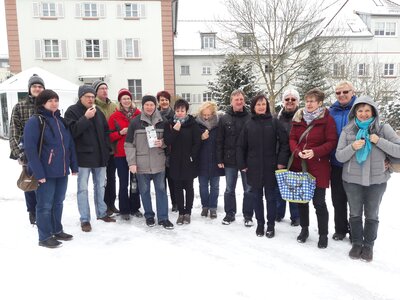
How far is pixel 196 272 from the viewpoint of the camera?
12.1ft

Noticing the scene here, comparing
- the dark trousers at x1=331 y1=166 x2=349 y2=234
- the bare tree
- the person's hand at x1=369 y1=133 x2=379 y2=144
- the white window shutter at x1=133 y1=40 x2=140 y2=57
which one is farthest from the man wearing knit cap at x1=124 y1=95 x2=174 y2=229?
the white window shutter at x1=133 y1=40 x2=140 y2=57

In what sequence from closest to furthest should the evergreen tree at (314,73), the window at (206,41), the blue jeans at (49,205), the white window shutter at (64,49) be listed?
the blue jeans at (49,205) → the evergreen tree at (314,73) → the white window shutter at (64,49) → the window at (206,41)

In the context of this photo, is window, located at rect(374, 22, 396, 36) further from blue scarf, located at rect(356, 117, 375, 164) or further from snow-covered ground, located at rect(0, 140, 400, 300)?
blue scarf, located at rect(356, 117, 375, 164)

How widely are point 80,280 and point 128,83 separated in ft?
80.2

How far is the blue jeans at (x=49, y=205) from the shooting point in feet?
13.9

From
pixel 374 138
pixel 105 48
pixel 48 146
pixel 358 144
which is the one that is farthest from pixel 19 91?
pixel 374 138

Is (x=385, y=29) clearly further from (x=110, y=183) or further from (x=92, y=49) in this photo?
(x=110, y=183)

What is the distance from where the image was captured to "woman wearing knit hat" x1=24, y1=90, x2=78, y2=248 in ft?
13.2

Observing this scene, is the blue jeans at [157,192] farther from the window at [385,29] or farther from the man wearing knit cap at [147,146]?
the window at [385,29]

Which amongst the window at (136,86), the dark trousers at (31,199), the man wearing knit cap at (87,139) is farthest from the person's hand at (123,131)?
the window at (136,86)

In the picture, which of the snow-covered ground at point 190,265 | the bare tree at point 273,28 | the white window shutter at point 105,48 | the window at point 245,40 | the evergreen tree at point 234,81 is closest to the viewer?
the snow-covered ground at point 190,265

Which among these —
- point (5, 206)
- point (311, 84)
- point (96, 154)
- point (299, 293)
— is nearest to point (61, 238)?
point (96, 154)

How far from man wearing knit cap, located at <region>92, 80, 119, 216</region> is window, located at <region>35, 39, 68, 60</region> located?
74.2 feet

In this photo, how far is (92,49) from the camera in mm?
25828
